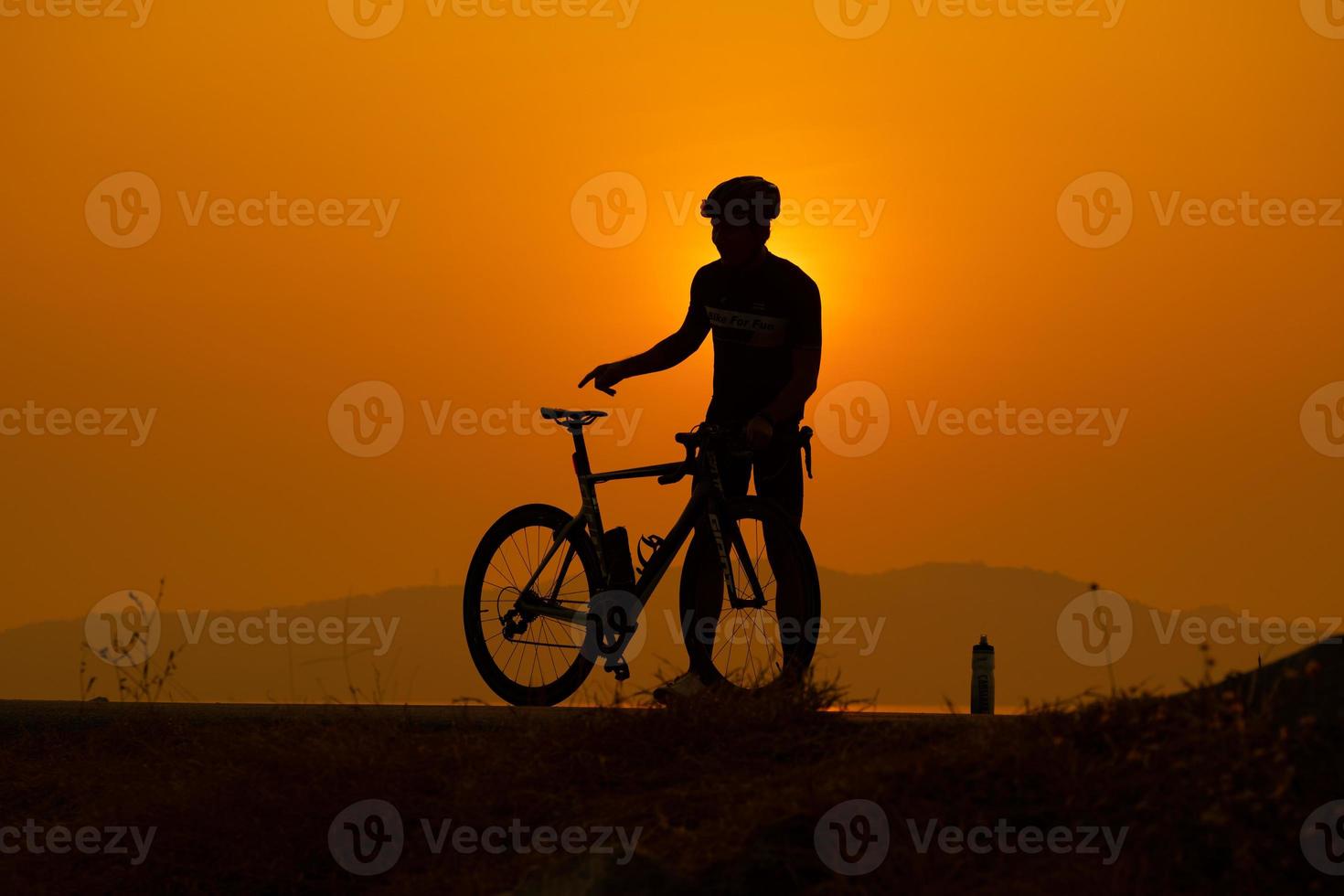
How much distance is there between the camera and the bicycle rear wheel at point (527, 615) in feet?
28.8

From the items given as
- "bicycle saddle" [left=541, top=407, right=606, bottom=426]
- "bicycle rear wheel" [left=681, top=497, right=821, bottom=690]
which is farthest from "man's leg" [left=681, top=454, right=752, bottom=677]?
"bicycle saddle" [left=541, top=407, right=606, bottom=426]

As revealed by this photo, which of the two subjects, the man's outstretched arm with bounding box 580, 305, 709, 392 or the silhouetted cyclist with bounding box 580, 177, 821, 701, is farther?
the man's outstretched arm with bounding box 580, 305, 709, 392

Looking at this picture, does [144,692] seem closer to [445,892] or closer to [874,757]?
[445,892]

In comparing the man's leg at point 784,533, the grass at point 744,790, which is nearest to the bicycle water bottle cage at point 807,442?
the man's leg at point 784,533

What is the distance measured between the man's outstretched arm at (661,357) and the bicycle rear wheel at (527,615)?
0.88 meters

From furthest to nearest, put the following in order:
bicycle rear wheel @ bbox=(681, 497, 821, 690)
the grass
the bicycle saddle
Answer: the bicycle saddle, bicycle rear wheel @ bbox=(681, 497, 821, 690), the grass

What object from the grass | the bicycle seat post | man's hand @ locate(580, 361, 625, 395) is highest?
man's hand @ locate(580, 361, 625, 395)

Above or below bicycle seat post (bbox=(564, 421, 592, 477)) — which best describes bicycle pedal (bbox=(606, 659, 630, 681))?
below

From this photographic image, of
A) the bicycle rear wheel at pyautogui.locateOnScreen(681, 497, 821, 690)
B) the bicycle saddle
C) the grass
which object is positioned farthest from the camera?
the bicycle saddle

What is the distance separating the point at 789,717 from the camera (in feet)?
21.2

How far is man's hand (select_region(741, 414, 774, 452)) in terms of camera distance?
26.9 feet

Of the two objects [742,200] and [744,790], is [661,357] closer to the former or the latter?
[742,200]

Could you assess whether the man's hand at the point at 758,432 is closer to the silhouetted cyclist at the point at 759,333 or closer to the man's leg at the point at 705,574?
the silhouetted cyclist at the point at 759,333

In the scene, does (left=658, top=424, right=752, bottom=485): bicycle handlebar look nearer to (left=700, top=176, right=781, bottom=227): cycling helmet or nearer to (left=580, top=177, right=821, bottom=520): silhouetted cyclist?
(left=580, top=177, right=821, bottom=520): silhouetted cyclist
